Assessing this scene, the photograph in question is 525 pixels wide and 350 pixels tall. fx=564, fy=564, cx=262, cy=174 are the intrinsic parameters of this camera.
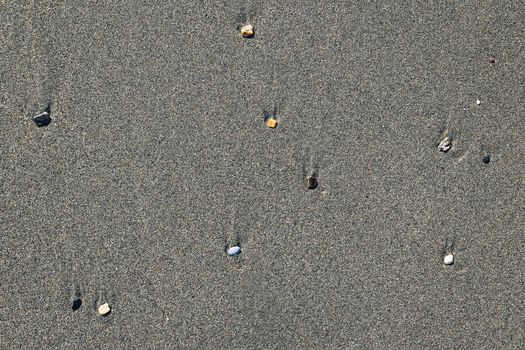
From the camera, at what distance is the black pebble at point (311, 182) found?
2479 mm

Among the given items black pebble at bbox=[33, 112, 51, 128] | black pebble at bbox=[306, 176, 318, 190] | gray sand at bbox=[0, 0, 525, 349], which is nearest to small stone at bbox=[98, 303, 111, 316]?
gray sand at bbox=[0, 0, 525, 349]

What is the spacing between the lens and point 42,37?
2.42 meters

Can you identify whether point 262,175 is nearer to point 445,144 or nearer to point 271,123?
point 271,123

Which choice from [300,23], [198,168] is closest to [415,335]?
[198,168]

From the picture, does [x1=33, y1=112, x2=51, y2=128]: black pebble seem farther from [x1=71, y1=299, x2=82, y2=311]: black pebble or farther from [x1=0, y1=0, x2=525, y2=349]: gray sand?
[x1=71, y1=299, x2=82, y2=311]: black pebble

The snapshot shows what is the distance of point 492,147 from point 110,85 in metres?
1.72

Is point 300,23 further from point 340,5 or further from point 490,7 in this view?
point 490,7

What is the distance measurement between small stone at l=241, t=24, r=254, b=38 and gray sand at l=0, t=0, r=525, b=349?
25 mm

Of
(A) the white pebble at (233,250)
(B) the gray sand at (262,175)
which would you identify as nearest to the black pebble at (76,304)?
(B) the gray sand at (262,175)

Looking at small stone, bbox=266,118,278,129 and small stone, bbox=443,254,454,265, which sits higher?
small stone, bbox=266,118,278,129

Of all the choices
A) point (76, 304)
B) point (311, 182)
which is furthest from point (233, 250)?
point (76, 304)

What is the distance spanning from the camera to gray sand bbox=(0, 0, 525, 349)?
7.90 feet

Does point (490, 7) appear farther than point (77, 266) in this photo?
Yes

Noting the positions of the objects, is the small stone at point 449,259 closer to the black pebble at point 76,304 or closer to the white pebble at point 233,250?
the white pebble at point 233,250
